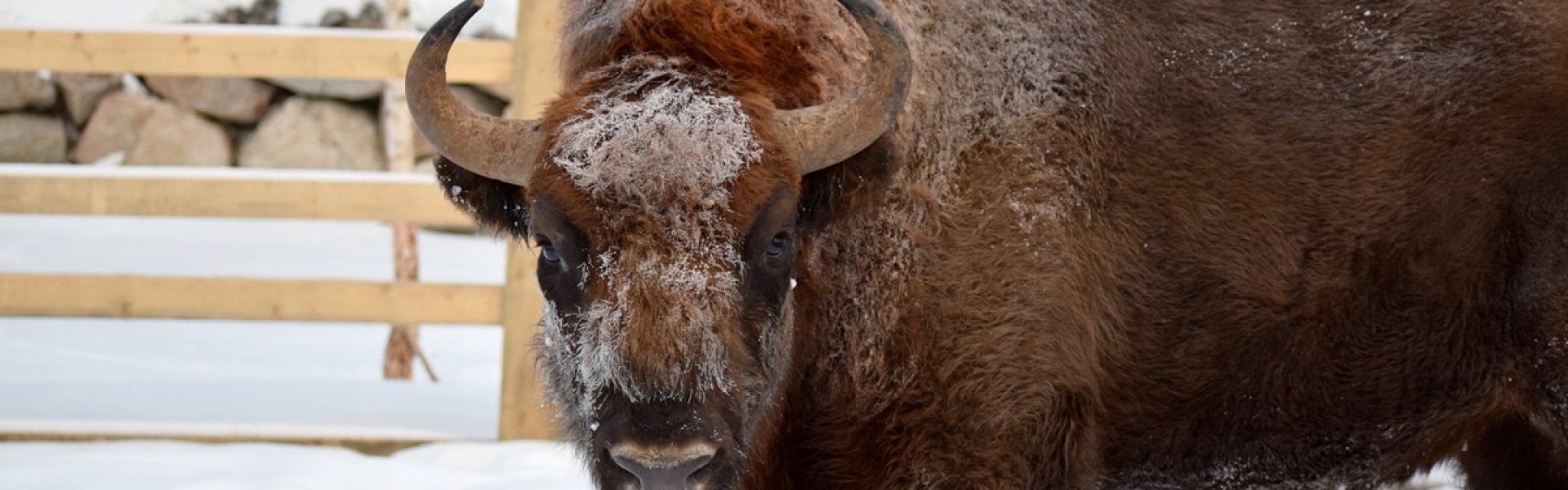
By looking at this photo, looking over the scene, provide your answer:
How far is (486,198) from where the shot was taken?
3129mm

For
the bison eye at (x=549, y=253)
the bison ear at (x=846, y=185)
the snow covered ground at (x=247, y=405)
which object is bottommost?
the snow covered ground at (x=247, y=405)

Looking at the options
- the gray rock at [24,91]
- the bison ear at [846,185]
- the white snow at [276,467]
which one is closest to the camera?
the bison ear at [846,185]

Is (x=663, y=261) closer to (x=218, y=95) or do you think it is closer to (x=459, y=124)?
(x=459, y=124)

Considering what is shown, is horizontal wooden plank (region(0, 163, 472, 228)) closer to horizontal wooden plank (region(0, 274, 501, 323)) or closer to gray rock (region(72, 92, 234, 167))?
Answer: horizontal wooden plank (region(0, 274, 501, 323))

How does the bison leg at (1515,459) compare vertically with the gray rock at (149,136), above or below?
above

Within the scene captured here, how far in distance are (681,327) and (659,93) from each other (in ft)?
1.74

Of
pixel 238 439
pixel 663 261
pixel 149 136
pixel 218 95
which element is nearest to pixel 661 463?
pixel 663 261

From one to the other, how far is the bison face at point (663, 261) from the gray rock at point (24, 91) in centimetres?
1173

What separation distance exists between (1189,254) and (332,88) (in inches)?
424

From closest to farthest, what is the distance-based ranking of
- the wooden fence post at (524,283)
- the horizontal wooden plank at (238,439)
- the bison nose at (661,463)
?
the bison nose at (661,463) < the horizontal wooden plank at (238,439) < the wooden fence post at (524,283)

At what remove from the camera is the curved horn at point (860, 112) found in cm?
283

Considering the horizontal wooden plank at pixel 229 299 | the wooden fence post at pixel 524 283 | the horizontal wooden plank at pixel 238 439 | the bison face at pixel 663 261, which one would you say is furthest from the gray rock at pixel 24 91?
the bison face at pixel 663 261

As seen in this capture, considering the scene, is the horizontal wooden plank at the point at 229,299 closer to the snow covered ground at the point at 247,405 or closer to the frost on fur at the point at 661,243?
the snow covered ground at the point at 247,405

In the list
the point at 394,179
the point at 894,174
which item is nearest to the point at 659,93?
the point at 894,174
